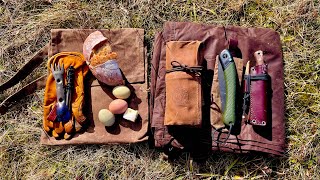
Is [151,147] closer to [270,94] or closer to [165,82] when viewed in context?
[165,82]

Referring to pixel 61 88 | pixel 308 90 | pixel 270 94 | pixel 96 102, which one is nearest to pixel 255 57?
pixel 270 94

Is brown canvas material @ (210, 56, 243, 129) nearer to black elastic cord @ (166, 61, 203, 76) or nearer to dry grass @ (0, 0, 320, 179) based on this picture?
black elastic cord @ (166, 61, 203, 76)

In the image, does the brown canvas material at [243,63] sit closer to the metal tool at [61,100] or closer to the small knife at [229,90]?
the small knife at [229,90]

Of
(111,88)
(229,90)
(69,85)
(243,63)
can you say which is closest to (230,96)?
(229,90)

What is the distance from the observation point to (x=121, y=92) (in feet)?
11.2

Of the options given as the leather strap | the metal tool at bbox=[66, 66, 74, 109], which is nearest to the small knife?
the metal tool at bbox=[66, 66, 74, 109]

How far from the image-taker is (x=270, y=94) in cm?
336

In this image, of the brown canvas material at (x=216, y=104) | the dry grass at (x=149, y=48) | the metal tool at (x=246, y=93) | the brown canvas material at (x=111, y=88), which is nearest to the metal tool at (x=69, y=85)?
the brown canvas material at (x=111, y=88)

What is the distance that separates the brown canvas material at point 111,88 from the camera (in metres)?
3.46

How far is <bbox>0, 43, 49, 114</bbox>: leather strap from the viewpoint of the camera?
3.62 meters

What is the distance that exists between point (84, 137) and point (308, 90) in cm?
202

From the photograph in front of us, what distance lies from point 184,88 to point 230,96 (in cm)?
38

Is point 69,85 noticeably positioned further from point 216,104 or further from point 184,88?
point 216,104

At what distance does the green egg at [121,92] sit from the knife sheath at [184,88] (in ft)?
1.23
